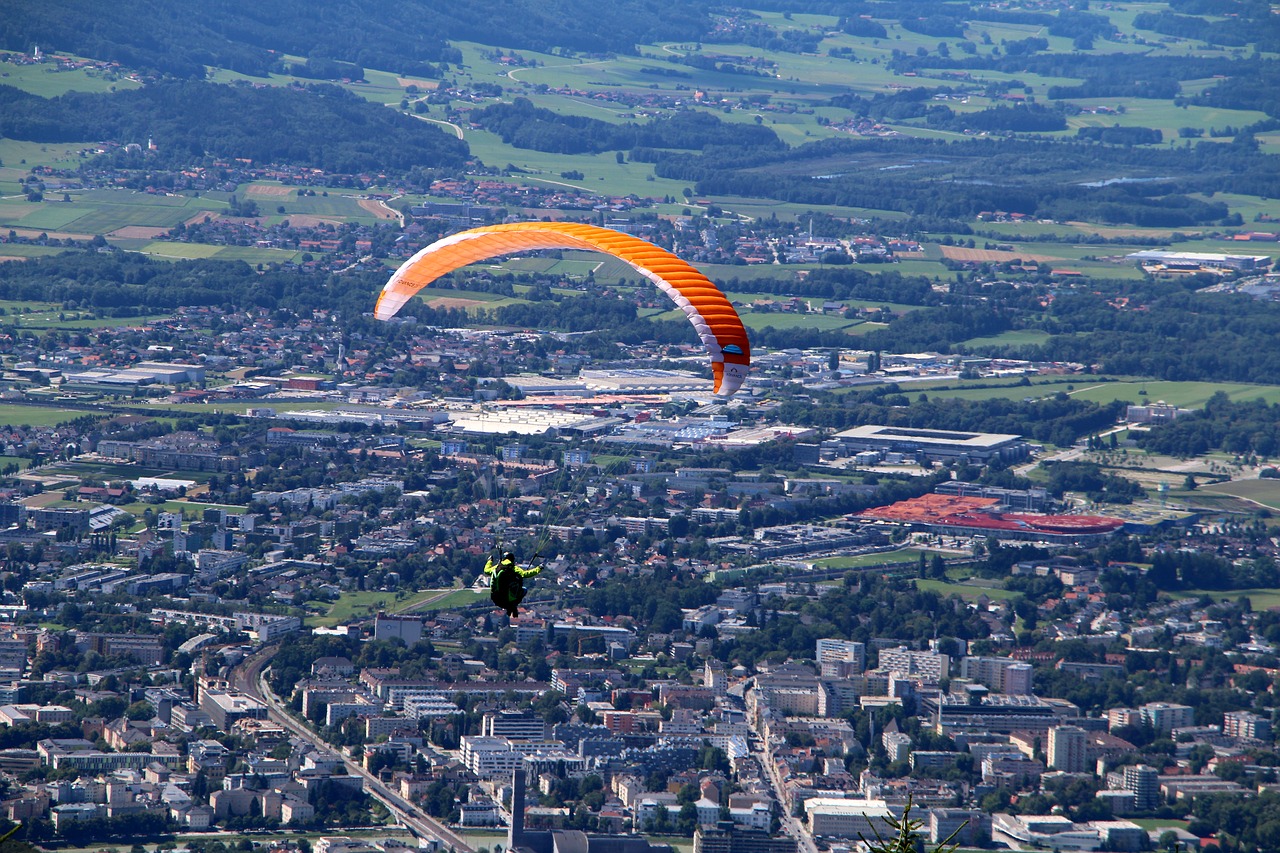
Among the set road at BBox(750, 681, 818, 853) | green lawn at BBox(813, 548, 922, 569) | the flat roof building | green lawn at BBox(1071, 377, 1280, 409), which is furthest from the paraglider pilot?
green lawn at BBox(1071, 377, 1280, 409)

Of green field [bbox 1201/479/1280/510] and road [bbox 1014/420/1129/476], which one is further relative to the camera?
road [bbox 1014/420/1129/476]

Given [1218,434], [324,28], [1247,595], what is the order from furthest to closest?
[324,28] → [1218,434] → [1247,595]

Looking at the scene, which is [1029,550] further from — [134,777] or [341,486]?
[134,777]

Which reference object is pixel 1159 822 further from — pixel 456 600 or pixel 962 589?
pixel 456 600

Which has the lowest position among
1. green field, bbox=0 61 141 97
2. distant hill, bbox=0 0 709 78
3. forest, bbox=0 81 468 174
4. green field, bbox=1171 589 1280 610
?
green field, bbox=1171 589 1280 610

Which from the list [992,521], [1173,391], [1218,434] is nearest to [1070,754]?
[992,521]

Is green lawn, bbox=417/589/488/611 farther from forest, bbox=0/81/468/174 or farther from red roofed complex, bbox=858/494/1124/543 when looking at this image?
forest, bbox=0/81/468/174

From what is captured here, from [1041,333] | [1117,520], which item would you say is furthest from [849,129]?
[1117,520]

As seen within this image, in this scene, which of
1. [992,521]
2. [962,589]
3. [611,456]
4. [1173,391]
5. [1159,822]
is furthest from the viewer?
[1173,391]
